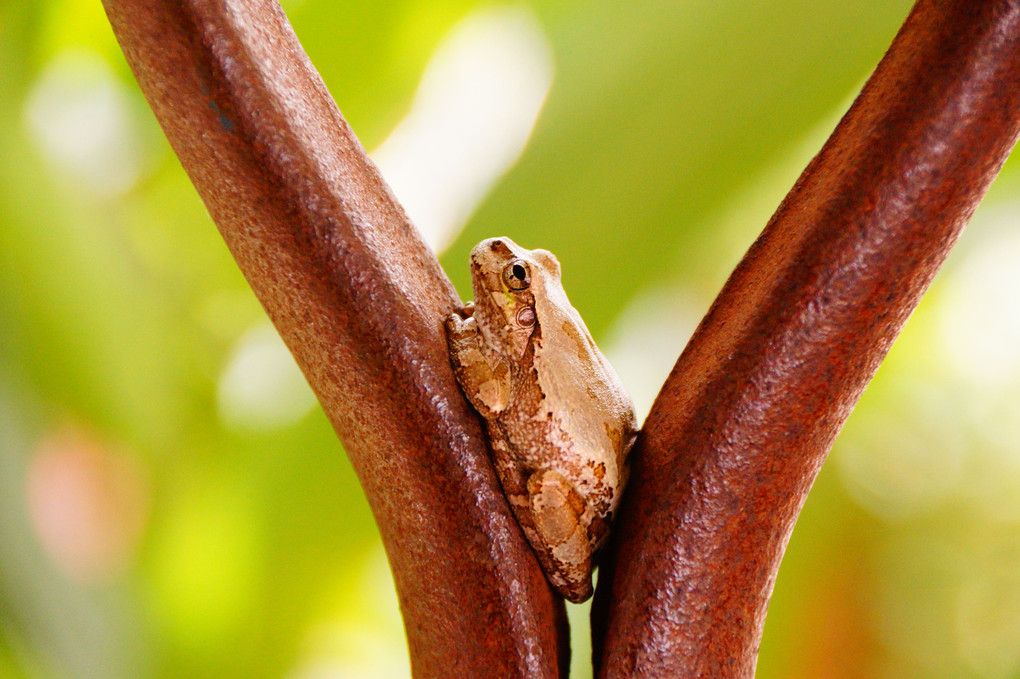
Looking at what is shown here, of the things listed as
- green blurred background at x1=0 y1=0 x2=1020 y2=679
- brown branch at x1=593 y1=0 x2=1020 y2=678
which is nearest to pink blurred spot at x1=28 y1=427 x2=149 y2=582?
green blurred background at x1=0 y1=0 x2=1020 y2=679

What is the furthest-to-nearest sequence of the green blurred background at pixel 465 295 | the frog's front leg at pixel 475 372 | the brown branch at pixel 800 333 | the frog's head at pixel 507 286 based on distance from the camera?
the green blurred background at pixel 465 295
the frog's head at pixel 507 286
the frog's front leg at pixel 475 372
the brown branch at pixel 800 333

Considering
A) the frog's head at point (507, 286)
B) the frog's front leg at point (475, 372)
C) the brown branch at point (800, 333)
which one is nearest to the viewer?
the brown branch at point (800, 333)

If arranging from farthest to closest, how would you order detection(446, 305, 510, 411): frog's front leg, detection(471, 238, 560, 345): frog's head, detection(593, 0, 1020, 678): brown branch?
detection(471, 238, 560, 345): frog's head
detection(446, 305, 510, 411): frog's front leg
detection(593, 0, 1020, 678): brown branch

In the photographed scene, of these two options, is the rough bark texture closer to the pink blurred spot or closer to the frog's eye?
the frog's eye

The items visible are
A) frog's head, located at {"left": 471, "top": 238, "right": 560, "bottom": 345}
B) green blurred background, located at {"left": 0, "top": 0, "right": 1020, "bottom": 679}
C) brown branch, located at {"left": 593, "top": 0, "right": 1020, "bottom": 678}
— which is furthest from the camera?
green blurred background, located at {"left": 0, "top": 0, "right": 1020, "bottom": 679}

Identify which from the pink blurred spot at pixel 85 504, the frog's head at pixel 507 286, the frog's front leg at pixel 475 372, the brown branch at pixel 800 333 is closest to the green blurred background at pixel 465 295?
the pink blurred spot at pixel 85 504

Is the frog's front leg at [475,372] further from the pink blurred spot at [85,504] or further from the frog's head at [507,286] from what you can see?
the pink blurred spot at [85,504]
